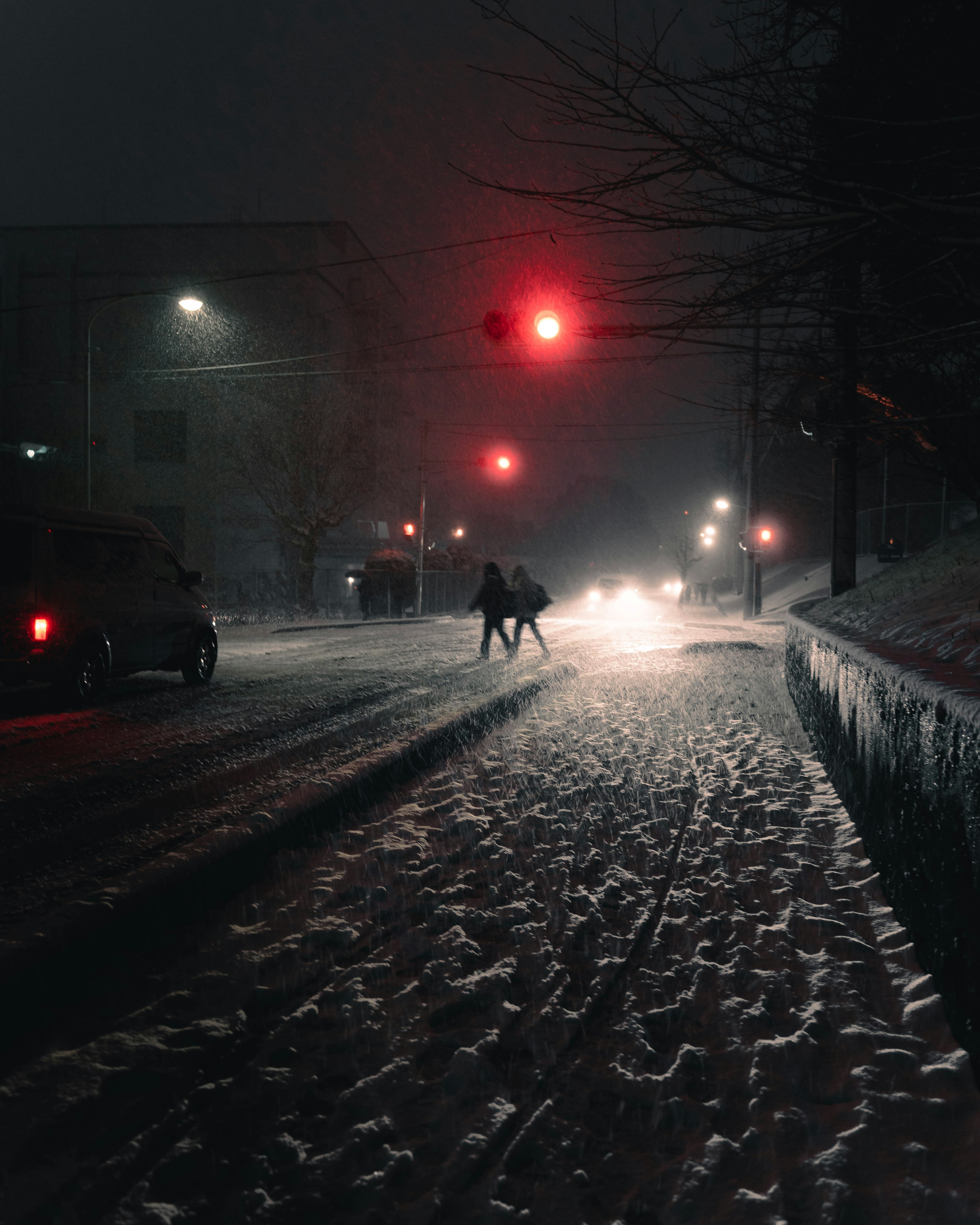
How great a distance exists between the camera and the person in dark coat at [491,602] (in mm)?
15195

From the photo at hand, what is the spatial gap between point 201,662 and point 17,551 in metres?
3.26

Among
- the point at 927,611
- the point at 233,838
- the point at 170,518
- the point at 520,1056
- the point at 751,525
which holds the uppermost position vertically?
the point at 170,518

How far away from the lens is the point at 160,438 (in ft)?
136

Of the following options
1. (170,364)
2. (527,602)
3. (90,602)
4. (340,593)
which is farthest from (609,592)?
(90,602)

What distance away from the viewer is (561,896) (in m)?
4.14

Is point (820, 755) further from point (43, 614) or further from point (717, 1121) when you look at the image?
point (43, 614)

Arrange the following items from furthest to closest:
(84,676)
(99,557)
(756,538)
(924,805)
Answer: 1. (756,538)
2. (99,557)
3. (84,676)
4. (924,805)

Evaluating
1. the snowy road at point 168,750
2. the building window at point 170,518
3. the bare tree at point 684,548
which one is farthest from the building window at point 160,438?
the bare tree at point 684,548

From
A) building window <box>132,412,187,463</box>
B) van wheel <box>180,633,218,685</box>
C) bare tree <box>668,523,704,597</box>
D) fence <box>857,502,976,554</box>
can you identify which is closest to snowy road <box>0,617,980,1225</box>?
van wheel <box>180,633,218,685</box>

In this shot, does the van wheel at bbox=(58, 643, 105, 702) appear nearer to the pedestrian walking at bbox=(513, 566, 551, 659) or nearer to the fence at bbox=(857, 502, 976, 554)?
the pedestrian walking at bbox=(513, 566, 551, 659)

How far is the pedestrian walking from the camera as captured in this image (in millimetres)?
16328

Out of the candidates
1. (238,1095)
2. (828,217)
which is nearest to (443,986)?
(238,1095)

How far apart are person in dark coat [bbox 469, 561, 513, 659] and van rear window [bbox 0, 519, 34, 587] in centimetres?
756

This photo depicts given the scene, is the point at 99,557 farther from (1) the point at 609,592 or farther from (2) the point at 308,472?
(1) the point at 609,592
